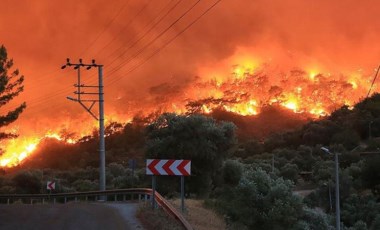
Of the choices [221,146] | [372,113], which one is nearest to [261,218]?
[221,146]

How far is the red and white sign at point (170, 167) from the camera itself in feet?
57.4

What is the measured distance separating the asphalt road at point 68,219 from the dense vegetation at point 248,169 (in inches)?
205

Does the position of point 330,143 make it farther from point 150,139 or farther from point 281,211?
point 281,211

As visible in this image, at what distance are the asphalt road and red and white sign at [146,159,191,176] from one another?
1946 millimetres

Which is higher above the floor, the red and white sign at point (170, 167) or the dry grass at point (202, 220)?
the red and white sign at point (170, 167)

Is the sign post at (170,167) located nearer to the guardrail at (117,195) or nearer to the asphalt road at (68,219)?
the guardrail at (117,195)

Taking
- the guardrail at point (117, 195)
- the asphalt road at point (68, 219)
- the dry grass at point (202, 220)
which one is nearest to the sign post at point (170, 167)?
the dry grass at point (202, 220)

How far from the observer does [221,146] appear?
123ft

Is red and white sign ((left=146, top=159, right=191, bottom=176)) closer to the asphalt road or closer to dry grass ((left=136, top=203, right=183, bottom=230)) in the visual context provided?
dry grass ((left=136, top=203, right=183, bottom=230))

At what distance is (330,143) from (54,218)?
99187 mm

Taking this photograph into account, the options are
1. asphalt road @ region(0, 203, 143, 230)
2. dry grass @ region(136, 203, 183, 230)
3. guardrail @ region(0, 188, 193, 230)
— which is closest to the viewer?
dry grass @ region(136, 203, 183, 230)

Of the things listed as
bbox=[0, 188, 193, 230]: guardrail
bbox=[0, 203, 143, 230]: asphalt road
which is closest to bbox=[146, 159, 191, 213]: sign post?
bbox=[0, 188, 193, 230]: guardrail

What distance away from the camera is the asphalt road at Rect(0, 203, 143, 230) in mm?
16906

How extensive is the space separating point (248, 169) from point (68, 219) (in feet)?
76.9
